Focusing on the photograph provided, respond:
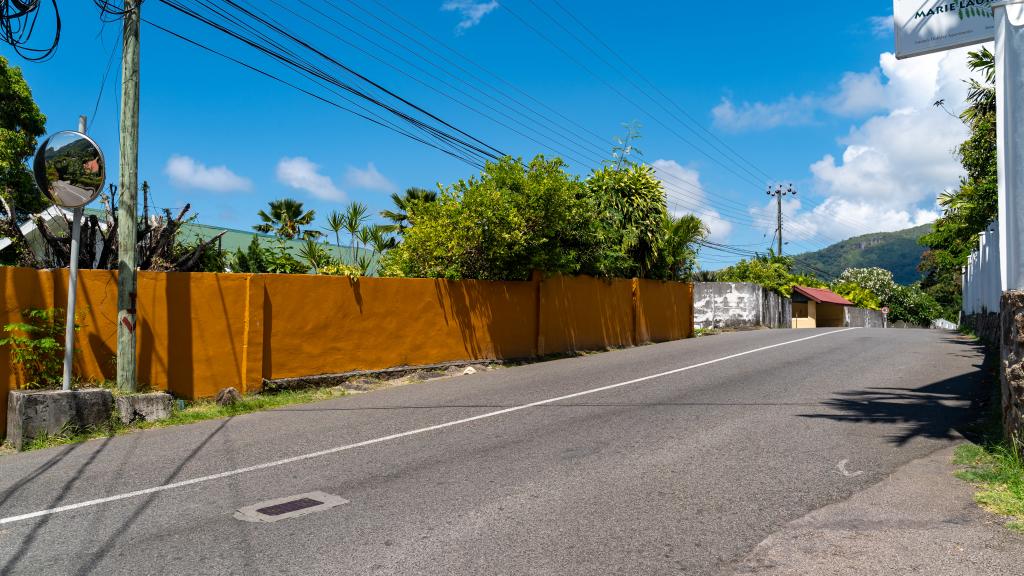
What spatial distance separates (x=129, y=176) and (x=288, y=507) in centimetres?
632

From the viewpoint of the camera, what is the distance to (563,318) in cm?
1902

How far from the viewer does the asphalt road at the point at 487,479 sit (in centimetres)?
432

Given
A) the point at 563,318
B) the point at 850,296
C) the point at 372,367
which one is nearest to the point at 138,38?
the point at 372,367

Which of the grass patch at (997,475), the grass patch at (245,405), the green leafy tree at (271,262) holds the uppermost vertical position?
the green leafy tree at (271,262)

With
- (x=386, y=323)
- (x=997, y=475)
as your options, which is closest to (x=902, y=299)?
(x=386, y=323)

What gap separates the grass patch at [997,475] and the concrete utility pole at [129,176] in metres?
9.41

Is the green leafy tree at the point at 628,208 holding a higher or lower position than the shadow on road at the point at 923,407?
higher

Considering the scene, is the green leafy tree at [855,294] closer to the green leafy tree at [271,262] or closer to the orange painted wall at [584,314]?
the orange painted wall at [584,314]

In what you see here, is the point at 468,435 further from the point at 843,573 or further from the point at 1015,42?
the point at 1015,42

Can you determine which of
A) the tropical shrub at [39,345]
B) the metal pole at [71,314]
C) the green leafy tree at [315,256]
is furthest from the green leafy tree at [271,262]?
the metal pole at [71,314]

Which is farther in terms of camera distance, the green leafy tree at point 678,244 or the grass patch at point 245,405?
the green leafy tree at point 678,244

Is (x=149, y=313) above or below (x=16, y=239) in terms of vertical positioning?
below

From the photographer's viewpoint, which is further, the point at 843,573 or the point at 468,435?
the point at 468,435

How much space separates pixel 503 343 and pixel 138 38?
32.2 feet
